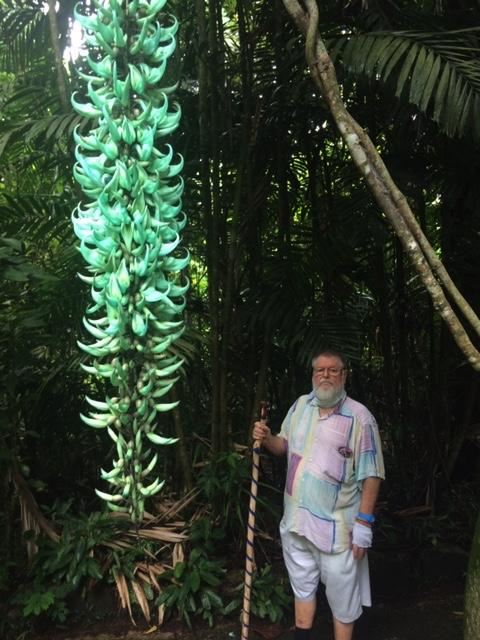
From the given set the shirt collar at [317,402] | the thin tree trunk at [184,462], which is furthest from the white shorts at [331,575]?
the thin tree trunk at [184,462]

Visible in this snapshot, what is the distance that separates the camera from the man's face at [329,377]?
2.55 metres

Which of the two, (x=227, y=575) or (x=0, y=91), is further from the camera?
(x=0, y=91)

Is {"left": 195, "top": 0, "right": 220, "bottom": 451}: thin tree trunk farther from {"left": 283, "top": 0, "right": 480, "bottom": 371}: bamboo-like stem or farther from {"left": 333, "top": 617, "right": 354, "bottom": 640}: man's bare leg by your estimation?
{"left": 333, "top": 617, "right": 354, "bottom": 640}: man's bare leg

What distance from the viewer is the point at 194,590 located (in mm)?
3174

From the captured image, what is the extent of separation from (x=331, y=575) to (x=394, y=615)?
1.21 m

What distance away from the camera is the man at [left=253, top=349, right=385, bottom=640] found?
100 inches

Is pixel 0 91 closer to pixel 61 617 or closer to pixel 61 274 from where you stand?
pixel 61 274

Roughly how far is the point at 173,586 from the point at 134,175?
2.71m

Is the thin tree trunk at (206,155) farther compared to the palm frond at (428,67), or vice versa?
the thin tree trunk at (206,155)

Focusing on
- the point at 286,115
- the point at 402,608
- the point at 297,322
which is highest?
the point at 286,115

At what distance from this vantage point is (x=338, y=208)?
11.0ft

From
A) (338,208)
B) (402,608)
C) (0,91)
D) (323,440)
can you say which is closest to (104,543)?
(323,440)

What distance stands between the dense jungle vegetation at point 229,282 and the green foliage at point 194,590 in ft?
0.04

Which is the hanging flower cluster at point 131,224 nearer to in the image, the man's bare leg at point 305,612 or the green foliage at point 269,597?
the man's bare leg at point 305,612
